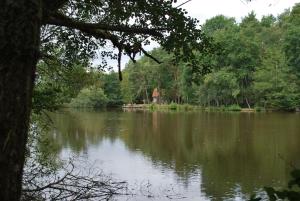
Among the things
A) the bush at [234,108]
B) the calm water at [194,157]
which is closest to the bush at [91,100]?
the bush at [234,108]

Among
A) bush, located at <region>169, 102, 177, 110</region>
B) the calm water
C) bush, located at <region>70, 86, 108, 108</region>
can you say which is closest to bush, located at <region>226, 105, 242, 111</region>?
bush, located at <region>169, 102, 177, 110</region>

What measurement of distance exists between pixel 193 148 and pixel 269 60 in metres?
33.5

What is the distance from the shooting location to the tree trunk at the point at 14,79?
156cm

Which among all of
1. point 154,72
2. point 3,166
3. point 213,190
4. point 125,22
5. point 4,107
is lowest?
point 213,190

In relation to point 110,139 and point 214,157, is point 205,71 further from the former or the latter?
point 110,139

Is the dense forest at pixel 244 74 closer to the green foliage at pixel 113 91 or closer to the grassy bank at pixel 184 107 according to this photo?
the grassy bank at pixel 184 107

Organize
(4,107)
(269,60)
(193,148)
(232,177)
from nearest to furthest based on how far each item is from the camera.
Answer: (4,107), (232,177), (193,148), (269,60)

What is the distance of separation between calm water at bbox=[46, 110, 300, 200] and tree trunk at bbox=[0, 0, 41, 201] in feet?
20.9

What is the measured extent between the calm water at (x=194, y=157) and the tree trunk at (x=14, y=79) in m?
6.38

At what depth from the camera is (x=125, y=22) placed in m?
4.99

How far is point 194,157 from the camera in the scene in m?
18.0

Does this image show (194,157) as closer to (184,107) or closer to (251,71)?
(251,71)

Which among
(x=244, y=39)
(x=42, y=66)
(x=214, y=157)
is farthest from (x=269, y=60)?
(x=42, y=66)

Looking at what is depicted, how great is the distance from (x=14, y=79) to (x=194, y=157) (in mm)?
16768
